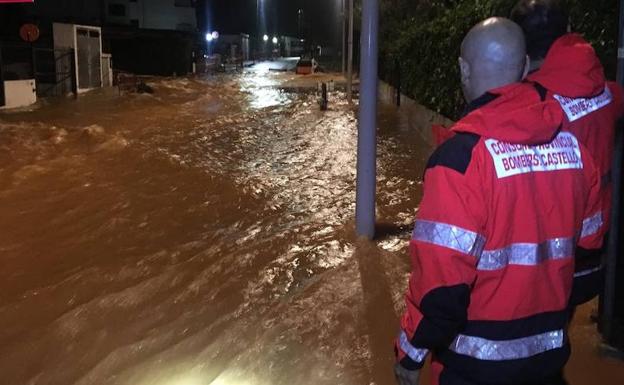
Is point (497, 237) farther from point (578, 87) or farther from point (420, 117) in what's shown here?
point (420, 117)

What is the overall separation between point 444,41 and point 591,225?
32.8 ft

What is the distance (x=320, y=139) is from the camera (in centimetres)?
1358

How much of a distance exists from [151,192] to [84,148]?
4401mm

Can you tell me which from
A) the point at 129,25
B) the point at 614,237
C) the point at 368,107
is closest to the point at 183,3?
the point at 129,25

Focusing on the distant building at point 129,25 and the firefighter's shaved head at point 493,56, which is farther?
the distant building at point 129,25

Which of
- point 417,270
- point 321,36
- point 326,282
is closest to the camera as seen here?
point 417,270

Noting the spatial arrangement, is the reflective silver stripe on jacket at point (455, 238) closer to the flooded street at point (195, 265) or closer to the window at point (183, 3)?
the flooded street at point (195, 265)

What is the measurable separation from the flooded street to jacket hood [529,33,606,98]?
2079 mm

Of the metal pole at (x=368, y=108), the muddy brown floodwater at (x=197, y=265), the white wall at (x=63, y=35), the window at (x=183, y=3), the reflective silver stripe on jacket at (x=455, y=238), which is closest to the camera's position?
the reflective silver stripe on jacket at (x=455, y=238)

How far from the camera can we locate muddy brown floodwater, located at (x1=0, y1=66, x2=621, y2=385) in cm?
409

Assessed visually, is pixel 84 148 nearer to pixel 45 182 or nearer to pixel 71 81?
pixel 45 182

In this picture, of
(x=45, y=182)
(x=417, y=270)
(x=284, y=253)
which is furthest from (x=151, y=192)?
(x=417, y=270)

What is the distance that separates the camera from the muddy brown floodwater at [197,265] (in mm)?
4090

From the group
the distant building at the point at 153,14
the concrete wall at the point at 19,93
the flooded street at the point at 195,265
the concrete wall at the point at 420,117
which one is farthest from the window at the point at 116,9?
the flooded street at the point at 195,265
